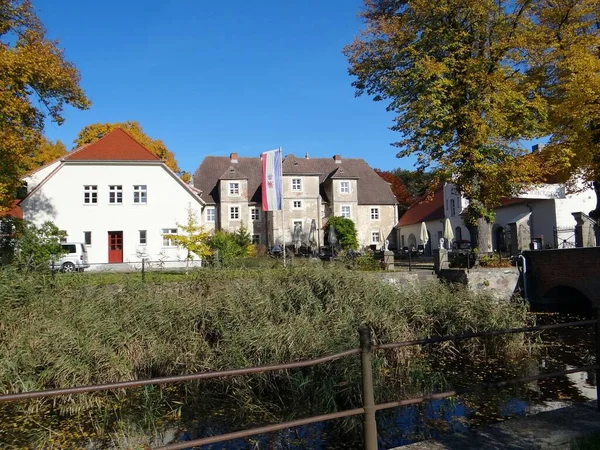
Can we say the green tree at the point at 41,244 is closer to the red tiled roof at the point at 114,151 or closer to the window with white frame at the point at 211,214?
the red tiled roof at the point at 114,151

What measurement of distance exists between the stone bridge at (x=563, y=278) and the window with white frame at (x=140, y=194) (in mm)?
23041

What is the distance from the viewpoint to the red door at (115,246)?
31.2m

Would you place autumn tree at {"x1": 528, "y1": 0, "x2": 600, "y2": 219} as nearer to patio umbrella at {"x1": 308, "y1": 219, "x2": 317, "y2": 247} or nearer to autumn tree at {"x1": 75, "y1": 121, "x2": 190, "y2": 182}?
patio umbrella at {"x1": 308, "y1": 219, "x2": 317, "y2": 247}

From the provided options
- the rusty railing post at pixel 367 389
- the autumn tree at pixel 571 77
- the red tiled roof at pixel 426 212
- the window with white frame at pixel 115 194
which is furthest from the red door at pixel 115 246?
the rusty railing post at pixel 367 389

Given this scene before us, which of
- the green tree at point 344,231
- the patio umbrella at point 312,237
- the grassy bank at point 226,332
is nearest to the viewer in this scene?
the grassy bank at point 226,332

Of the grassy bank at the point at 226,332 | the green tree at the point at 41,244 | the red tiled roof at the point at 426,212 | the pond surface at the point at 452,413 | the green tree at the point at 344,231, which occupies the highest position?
the red tiled roof at the point at 426,212

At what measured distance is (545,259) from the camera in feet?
59.7

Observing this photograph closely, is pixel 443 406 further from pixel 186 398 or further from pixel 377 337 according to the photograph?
pixel 186 398

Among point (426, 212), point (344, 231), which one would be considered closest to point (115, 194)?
point (344, 231)

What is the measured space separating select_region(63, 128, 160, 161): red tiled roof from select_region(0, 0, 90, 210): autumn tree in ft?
33.5

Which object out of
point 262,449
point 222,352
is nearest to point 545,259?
point 222,352

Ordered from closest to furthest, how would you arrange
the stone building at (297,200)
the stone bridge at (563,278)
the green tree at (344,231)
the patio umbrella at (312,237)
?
1. the stone bridge at (563,278)
2. the patio umbrella at (312,237)
3. the green tree at (344,231)
4. the stone building at (297,200)

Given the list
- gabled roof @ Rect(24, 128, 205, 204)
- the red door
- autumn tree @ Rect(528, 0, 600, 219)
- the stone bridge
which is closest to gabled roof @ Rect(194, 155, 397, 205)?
gabled roof @ Rect(24, 128, 205, 204)

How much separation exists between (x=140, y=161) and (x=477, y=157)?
863 inches
